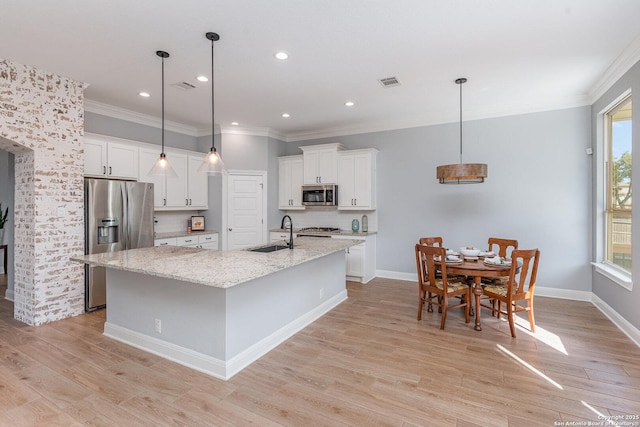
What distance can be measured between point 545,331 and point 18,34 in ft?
19.5

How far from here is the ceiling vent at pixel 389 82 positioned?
3926mm

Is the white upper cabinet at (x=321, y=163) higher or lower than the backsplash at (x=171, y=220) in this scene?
higher

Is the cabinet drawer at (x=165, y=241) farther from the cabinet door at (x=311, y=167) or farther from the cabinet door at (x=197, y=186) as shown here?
the cabinet door at (x=311, y=167)

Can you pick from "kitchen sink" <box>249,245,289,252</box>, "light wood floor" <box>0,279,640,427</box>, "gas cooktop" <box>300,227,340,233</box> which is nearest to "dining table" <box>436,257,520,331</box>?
"light wood floor" <box>0,279,640,427</box>

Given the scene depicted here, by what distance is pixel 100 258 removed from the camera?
9.57 feet

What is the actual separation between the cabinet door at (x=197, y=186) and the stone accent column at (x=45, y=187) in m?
1.99

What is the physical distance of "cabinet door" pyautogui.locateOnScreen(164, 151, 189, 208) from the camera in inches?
221

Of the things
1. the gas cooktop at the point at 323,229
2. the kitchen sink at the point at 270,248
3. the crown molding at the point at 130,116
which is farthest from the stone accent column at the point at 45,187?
the gas cooktop at the point at 323,229

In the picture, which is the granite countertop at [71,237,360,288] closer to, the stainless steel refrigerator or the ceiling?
the stainless steel refrigerator

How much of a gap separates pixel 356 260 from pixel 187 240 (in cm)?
298

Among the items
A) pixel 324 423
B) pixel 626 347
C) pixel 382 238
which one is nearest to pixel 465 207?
pixel 382 238

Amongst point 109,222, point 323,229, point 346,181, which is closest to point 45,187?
point 109,222

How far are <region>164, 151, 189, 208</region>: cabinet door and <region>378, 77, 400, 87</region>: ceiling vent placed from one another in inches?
147

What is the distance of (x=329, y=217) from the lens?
6535 millimetres
